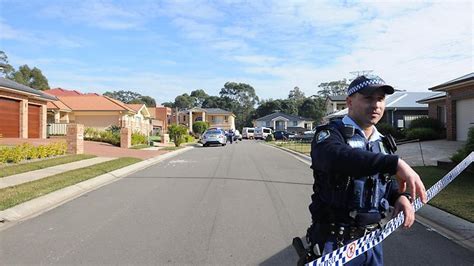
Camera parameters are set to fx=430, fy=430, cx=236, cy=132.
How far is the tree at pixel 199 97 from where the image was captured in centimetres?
13902

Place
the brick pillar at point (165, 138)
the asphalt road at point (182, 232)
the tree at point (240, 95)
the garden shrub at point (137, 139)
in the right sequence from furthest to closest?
the tree at point (240, 95)
the brick pillar at point (165, 138)
the garden shrub at point (137, 139)
the asphalt road at point (182, 232)

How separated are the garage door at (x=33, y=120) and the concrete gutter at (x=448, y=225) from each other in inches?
1066

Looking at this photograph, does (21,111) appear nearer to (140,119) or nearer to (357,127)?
(357,127)

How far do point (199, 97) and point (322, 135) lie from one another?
5478 inches

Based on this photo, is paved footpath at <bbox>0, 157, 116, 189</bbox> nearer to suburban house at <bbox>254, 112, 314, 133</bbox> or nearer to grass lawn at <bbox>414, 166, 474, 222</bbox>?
grass lawn at <bbox>414, 166, 474, 222</bbox>

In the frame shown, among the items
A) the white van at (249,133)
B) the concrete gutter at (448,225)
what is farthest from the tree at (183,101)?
the concrete gutter at (448,225)

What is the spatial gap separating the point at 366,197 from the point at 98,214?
650 cm

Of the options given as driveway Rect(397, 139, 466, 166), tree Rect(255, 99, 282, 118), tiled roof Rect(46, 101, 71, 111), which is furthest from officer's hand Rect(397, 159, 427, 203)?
tree Rect(255, 99, 282, 118)

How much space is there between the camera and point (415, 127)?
30.5m

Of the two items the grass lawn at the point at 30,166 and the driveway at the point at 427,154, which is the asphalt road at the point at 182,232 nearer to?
the grass lawn at the point at 30,166

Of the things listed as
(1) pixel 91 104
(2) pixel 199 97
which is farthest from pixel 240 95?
(1) pixel 91 104

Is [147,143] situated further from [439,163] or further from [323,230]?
[323,230]

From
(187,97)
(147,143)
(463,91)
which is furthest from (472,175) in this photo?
(187,97)

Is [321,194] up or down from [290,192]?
up
